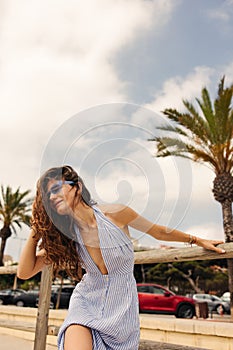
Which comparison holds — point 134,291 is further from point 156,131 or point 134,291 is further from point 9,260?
point 9,260

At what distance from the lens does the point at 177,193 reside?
1.99 m

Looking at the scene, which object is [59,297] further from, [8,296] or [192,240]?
[192,240]

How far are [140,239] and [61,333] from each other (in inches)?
21.5

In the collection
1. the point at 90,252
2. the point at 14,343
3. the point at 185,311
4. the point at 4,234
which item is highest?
the point at 4,234

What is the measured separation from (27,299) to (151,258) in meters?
17.4

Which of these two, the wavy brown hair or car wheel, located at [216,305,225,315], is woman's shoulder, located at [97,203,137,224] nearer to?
the wavy brown hair

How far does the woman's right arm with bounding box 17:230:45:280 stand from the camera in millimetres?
2027

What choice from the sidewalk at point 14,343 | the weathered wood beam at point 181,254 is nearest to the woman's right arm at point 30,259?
the weathered wood beam at point 181,254

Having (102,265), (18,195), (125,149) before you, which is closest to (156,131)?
(125,149)

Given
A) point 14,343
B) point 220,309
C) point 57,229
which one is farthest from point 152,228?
point 220,309

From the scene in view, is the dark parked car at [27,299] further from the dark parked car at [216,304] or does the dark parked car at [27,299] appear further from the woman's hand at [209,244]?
the woman's hand at [209,244]

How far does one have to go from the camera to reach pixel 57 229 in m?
1.95

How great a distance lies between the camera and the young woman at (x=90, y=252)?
72.0 inches

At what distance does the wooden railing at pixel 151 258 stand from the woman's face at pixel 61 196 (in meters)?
1.16
